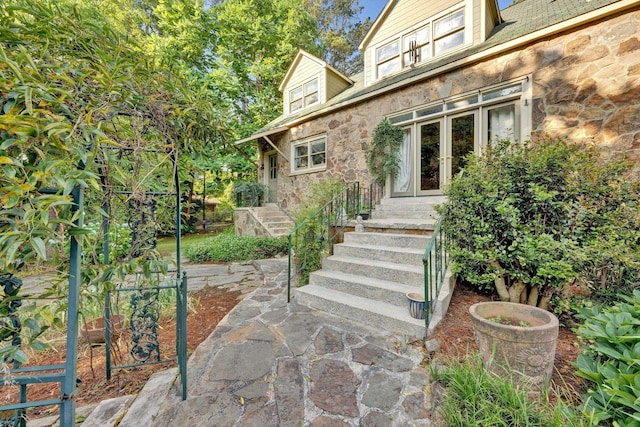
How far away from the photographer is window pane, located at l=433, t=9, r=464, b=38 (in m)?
5.66

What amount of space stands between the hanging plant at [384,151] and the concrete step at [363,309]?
3.44 metres

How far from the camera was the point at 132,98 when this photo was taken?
4.69ft

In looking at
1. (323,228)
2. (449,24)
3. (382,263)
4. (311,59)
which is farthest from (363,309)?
(311,59)

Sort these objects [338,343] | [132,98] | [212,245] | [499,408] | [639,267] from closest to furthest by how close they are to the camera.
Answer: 1. [132,98]
2. [499,408]
3. [639,267]
4. [338,343]
5. [212,245]

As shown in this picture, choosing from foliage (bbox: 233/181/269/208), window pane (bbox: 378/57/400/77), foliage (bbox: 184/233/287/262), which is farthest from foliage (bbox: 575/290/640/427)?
foliage (bbox: 233/181/269/208)

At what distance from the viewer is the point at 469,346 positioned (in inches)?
95.0

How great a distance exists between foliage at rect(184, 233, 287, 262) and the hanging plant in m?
3.26

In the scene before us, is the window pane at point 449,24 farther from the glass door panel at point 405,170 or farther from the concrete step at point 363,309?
the concrete step at point 363,309

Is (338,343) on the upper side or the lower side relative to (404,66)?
lower

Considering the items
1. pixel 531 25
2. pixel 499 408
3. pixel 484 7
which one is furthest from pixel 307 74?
pixel 499 408

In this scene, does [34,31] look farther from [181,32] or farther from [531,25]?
[181,32]

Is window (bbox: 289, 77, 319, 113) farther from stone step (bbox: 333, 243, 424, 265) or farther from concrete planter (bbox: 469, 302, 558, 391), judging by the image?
concrete planter (bbox: 469, 302, 558, 391)

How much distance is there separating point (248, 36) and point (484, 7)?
1032 cm

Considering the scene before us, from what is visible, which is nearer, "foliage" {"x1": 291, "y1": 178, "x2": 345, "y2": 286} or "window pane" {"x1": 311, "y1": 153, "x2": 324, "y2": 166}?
"foliage" {"x1": 291, "y1": 178, "x2": 345, "y2": 286}
